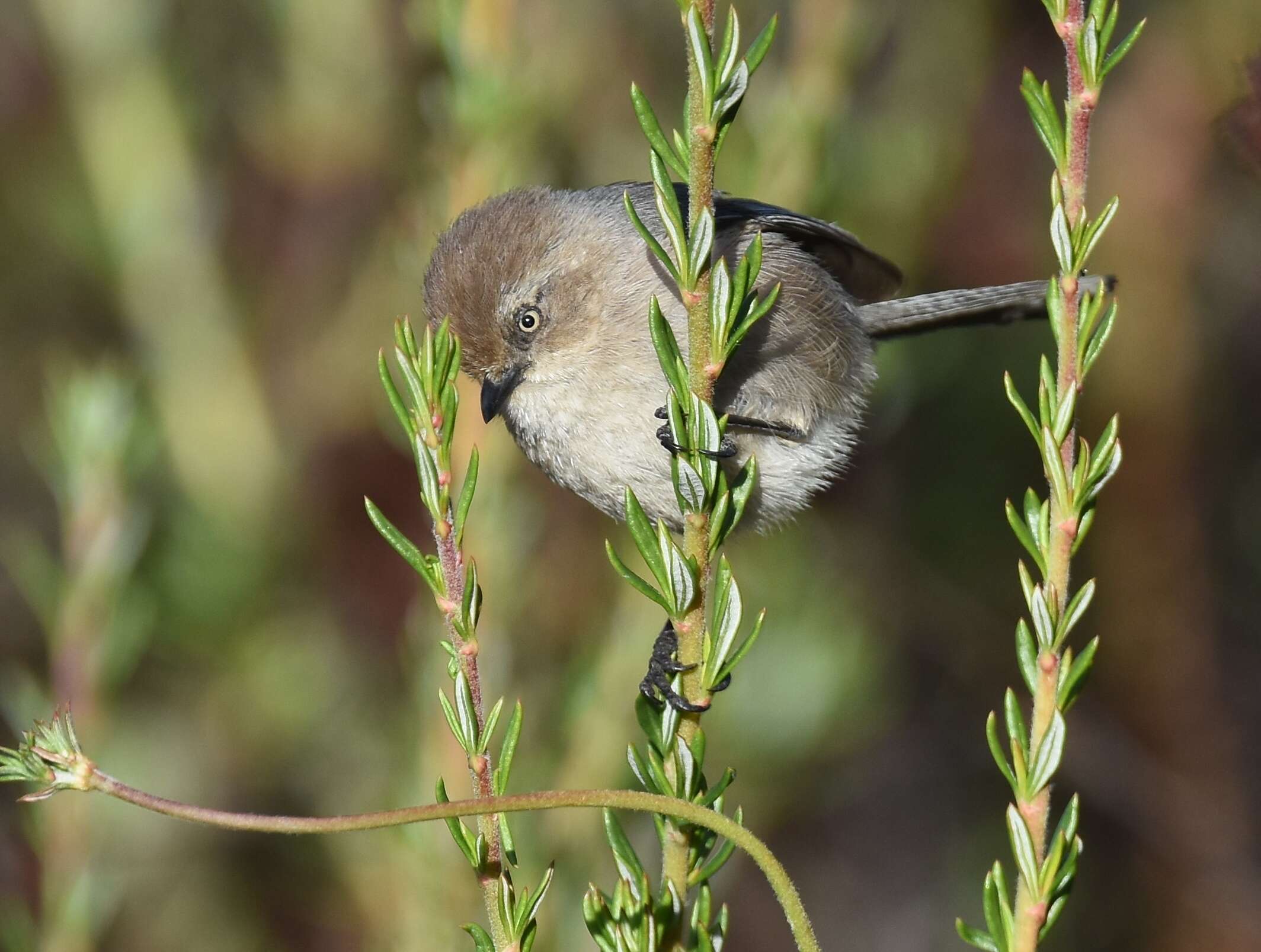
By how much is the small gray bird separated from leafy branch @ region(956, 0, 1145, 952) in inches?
50.7

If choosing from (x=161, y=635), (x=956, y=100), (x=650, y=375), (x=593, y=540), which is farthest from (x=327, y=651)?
(x=956, y=100)

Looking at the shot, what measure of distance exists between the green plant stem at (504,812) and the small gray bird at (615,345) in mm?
1311

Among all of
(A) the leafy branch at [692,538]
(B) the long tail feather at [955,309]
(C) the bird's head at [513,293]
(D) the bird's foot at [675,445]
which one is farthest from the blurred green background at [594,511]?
(A) the leafy branch at [692,538]

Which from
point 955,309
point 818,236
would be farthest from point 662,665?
point 955,309

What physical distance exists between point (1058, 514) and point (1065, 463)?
44 mm

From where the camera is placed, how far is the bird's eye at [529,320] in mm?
2613

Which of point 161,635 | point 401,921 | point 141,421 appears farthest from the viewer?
point 161,635

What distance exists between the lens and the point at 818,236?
2.80 m

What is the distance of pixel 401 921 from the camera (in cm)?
237

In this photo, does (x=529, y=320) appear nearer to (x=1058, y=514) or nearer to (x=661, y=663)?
(x=661, y=663)

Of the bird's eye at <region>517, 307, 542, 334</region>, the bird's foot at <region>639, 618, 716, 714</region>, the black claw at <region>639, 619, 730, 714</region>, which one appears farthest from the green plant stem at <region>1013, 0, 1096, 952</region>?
the bird's eye at <region>517, 307, 542, 334</region>

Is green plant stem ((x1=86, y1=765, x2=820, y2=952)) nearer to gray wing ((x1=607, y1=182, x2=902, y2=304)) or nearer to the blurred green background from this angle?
gray wing ((x1=607, y1=182, x2=902, y2=304))

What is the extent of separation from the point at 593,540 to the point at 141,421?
159 cm

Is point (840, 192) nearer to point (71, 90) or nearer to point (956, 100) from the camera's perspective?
point (956, 100)
